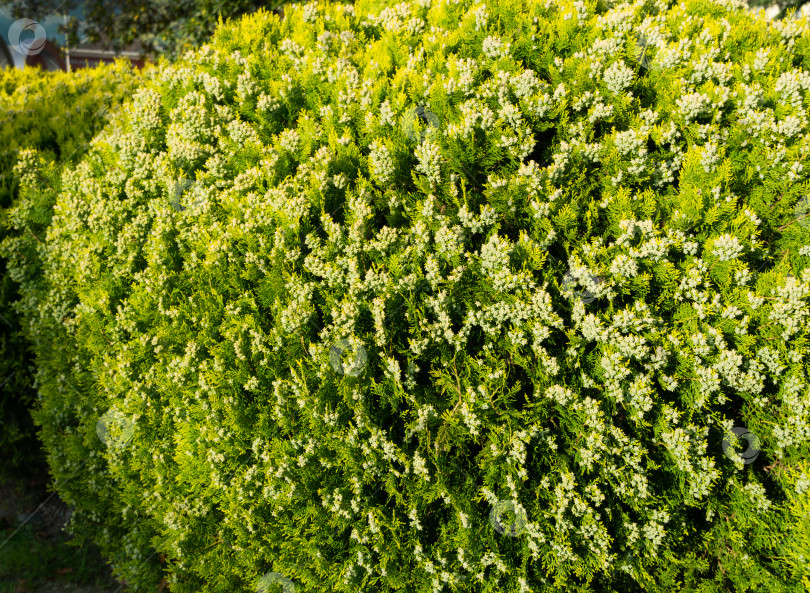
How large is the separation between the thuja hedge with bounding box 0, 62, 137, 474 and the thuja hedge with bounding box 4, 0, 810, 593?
75.1 inches

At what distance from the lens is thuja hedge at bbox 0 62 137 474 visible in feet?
15.6

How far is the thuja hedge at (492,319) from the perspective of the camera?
108 inches

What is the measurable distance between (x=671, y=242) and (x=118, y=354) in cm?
328

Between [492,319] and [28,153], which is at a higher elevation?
[28,153]

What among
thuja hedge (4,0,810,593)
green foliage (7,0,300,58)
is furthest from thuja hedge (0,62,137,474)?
green foliage (7,0,300,58)

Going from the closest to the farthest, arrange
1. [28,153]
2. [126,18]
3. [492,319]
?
[492,319] < [28,153] < [126,18]

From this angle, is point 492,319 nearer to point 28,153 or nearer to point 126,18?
point 28,153

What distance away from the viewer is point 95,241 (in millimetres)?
3840

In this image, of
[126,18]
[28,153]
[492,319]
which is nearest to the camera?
[492,319]

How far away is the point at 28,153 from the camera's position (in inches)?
181

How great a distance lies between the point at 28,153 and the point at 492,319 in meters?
4.06

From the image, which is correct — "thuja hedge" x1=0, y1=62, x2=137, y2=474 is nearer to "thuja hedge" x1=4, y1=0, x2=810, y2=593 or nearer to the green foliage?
"thuja hedge" x1=4, y1=0, x2=810, y2=593

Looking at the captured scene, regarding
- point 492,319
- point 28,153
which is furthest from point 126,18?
point 492,319

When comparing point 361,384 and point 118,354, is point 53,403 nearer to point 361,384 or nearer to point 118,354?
point 118,354
